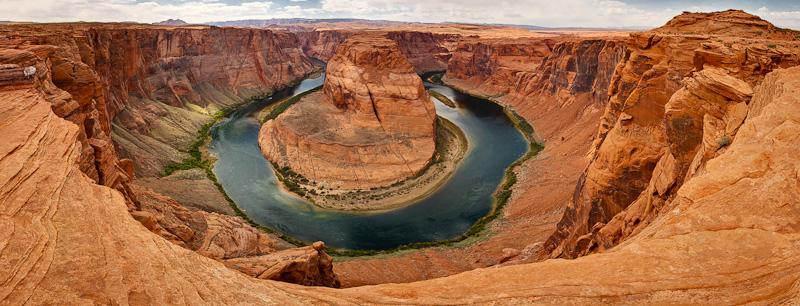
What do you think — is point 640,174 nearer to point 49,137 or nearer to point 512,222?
Answer: point 512,222

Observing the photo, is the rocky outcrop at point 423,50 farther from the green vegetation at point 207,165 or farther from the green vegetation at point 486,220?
the green vegetation at point 486,220

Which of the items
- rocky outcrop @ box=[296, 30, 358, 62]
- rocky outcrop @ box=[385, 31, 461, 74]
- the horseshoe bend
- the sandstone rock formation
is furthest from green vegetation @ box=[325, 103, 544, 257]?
rocky outcrop @ box=[296, 30, 358, 62]

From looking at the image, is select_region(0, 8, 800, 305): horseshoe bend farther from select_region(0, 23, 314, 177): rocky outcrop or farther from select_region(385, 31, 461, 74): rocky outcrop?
select_region(385, 31, 461, 74): rocky outcrop

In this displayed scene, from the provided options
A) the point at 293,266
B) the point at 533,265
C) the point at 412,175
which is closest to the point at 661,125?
the point at 533,265

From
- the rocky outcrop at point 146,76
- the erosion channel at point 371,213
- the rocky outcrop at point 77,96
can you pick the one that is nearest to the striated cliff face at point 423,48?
the rocky outcrop at point 146,76

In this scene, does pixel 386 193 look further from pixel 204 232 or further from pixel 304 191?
pixel 204 232

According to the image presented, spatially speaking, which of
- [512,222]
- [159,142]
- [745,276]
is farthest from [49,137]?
[159,142]
